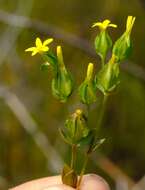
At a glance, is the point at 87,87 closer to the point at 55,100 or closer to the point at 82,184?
the point at 82,184

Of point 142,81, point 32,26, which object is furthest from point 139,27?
point 32,26

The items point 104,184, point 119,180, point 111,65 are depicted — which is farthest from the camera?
point 119,180

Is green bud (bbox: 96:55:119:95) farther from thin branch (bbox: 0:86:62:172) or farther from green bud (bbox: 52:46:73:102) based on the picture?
thin branch (bbox: 0:86:62:172)

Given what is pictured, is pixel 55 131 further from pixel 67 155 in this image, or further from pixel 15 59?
pixel 15 59

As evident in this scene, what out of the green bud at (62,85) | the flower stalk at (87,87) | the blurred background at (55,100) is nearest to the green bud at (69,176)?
the flower stalk at (87,87)

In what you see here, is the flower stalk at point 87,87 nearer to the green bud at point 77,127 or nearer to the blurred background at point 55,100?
the green bud at point 77,127

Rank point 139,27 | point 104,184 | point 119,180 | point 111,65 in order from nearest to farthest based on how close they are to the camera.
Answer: point 111,65, point 104,184, point 119,180, point 139,27

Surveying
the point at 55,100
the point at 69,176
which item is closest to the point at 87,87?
the point at 69,176
